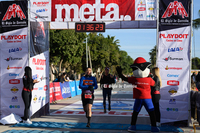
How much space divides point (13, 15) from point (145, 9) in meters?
4.97

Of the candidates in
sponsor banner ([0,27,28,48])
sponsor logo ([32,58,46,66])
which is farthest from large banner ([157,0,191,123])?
sponsor banner ([0,27,28,48])

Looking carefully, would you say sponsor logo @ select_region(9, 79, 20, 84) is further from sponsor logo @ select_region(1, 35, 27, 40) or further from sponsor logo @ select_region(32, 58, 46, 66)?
sponsor logo @ select_region(1, 35, 27, 40)

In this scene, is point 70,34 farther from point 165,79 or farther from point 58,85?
point 165,79

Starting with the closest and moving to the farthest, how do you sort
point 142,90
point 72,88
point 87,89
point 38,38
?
point 142,90
point 87,89
point 38,38
point 72,88

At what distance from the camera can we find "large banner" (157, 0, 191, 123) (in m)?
8.84

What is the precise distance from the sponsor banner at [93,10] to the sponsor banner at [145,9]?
0.15m

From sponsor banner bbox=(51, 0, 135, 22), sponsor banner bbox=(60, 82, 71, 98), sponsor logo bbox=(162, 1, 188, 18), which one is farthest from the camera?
sponsor banner bbox=(60, 82, 71, 98)

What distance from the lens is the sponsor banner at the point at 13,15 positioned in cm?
951

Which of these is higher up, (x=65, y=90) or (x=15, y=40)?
(x=15, y=40)

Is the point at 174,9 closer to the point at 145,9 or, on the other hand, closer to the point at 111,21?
the point at 145,9

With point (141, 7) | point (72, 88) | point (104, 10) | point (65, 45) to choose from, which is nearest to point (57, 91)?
point (72, 88)

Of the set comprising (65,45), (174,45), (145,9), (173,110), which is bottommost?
(173,110)

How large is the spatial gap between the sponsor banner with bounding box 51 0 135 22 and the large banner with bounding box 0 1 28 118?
127 centimetres

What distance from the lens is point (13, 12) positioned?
9.57 meters
